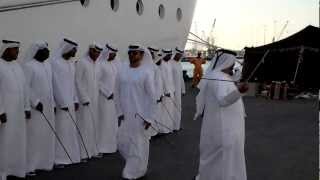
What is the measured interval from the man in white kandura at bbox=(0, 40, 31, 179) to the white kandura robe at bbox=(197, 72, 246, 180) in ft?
7.49

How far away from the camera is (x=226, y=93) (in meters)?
5.49

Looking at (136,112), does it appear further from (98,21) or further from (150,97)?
(98,21)

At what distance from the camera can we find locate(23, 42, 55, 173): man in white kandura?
697 centimetres

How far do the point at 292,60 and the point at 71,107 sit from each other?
13.7m

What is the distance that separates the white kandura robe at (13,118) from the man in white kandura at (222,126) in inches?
88.9

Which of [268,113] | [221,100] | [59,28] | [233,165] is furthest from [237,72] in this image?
[268,113]

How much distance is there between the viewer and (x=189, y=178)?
6.84m

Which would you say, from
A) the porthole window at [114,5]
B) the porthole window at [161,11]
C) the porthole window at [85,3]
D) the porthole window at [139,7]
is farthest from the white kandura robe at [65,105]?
the porthole window at [161,11]

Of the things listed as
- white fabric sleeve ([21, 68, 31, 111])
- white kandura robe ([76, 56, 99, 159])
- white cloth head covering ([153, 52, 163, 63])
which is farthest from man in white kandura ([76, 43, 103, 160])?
white cloth head covering ([153, 52, 163, 63])

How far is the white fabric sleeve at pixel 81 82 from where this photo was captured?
7.88 m

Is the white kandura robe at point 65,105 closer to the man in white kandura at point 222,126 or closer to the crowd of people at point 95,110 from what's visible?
the crowd of people at point 95,110

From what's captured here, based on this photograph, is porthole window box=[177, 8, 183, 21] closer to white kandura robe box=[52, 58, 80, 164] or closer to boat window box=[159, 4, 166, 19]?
boat window box=[159, 4, 166, 19]

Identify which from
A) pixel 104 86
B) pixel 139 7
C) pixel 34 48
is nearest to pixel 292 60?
pixel 139 7

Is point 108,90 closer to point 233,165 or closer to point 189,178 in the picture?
point 189,178
